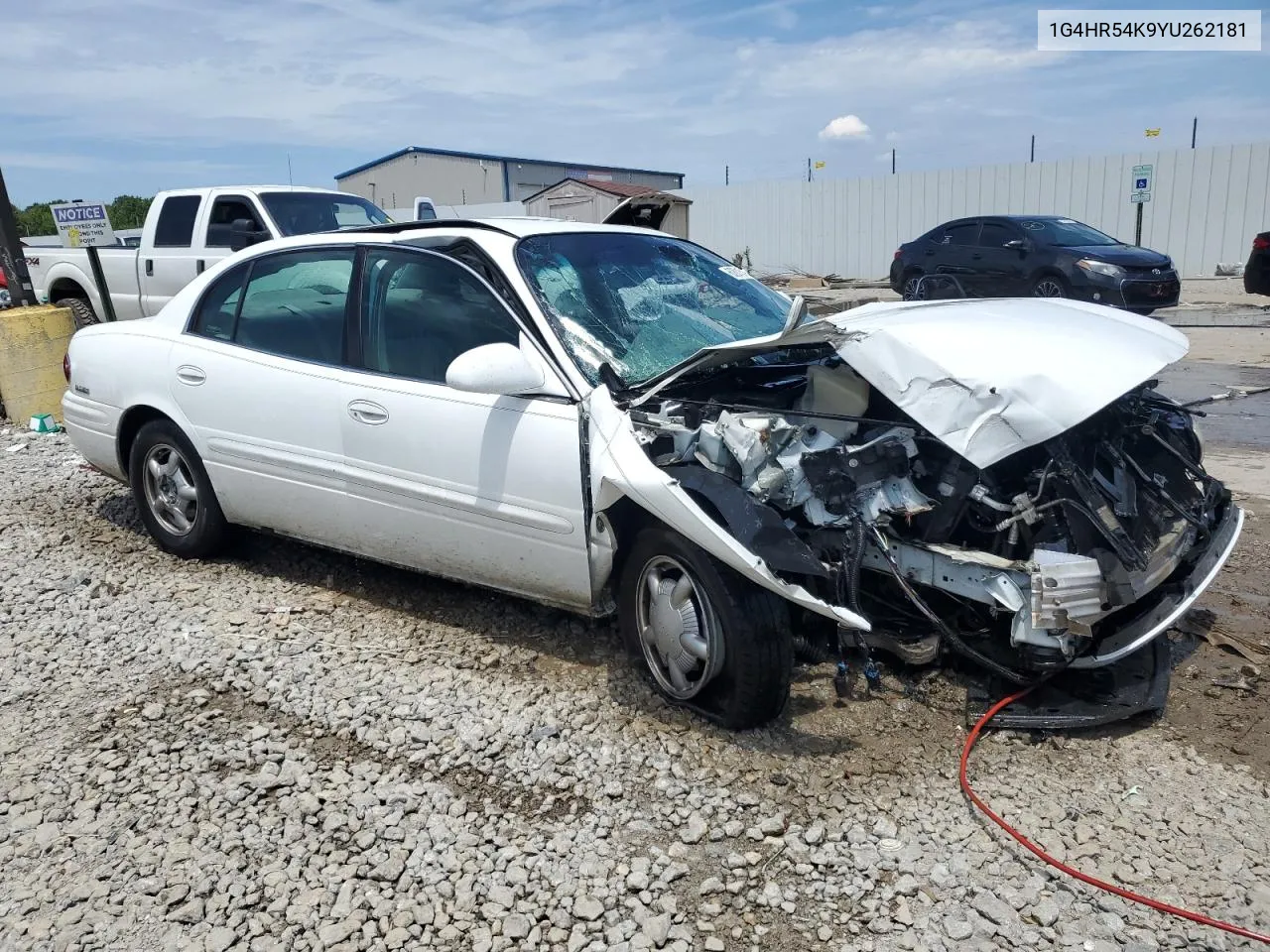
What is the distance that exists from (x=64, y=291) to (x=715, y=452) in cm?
1069

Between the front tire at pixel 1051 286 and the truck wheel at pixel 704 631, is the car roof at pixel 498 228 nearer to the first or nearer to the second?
the truck wheel at pixel 704 631

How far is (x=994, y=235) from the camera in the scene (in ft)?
49.4

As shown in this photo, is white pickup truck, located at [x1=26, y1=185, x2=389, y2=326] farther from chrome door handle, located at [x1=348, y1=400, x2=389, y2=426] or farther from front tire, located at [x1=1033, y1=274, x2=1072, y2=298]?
front tire, located at [x1=1033, y1=274, x2=1072, y2=298]

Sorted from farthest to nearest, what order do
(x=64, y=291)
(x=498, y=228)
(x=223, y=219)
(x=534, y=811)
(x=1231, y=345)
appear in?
(x=1231, y=345) < (x=64, y=291) < (x=223, y=219) < (x=498, y=228) < (x=534, y=811)

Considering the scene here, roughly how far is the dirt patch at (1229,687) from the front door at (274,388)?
3.22m

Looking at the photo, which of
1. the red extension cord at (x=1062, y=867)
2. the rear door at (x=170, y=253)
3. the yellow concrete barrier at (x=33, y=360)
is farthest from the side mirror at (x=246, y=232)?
the red extension cord at (x=1062, y=867)

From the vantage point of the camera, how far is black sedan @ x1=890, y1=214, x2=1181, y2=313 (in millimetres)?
13689

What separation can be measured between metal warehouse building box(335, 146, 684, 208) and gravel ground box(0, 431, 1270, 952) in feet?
123

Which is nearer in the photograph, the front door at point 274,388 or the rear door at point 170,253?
the front door at point 274,388

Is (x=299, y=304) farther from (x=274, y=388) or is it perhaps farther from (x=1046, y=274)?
(x=1046, y=274)

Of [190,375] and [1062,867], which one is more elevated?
[190,375]

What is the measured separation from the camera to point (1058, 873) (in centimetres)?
261

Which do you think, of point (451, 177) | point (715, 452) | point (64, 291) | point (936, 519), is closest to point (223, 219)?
point (64, 291)

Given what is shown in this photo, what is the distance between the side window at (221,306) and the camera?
4.73 metres
